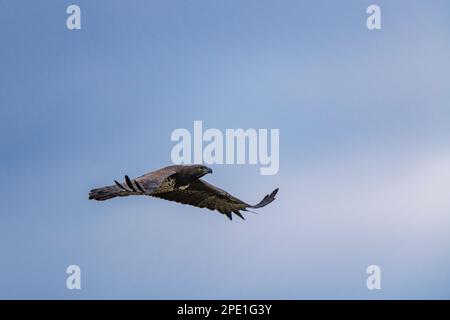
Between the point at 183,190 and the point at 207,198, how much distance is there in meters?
0.35

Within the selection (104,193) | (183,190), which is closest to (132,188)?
(104,193)

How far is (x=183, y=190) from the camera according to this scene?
970 centimetres

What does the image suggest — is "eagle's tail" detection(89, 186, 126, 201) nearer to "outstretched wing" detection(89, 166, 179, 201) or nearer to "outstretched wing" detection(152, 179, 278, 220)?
"outstretched wing" detection(89, 166, 179, 201)

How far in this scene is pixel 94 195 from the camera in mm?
7996

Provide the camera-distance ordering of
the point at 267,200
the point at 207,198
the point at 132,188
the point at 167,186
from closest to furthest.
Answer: the point at 132,188 < the point at 167,186 < the point at 267,200 < the point at 207,198

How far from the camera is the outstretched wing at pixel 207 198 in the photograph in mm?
9539

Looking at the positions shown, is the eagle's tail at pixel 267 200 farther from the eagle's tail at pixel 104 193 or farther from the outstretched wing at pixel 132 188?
the eagle's tail at pixel 104 193

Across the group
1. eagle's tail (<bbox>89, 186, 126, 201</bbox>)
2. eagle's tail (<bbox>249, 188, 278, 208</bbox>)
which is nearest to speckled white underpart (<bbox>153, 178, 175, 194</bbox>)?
eagle's tail (<bbox>89, 186, 126, 201</bbox>)

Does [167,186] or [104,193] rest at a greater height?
[167,186]

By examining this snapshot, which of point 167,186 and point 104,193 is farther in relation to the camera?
point 167,186

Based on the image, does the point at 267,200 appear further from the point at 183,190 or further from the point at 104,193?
the point at 104,193
